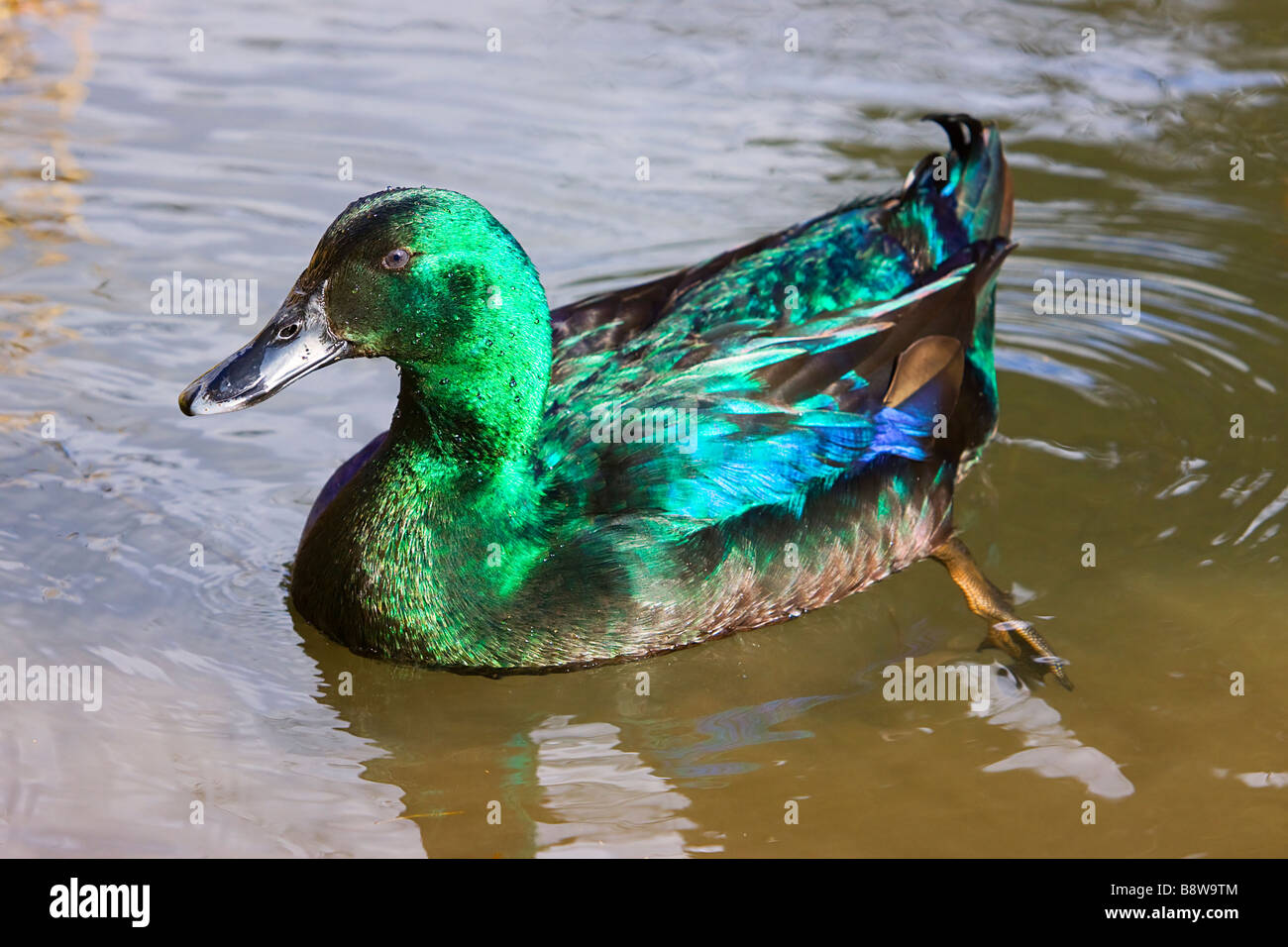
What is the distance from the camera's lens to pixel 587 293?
848 cm

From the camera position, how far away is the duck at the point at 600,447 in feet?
18.2

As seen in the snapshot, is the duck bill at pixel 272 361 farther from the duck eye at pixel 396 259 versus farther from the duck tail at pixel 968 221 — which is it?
the duck tail at pixel 968 221

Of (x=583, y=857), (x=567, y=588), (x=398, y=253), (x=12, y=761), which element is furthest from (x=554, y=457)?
(x=12, y=761)

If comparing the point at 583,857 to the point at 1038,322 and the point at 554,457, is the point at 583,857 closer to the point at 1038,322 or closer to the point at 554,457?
the point at 554,457

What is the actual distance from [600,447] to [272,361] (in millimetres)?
1155

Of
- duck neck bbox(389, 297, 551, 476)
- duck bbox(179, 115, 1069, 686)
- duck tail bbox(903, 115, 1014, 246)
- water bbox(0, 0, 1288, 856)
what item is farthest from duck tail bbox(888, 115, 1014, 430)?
duck neck bbox(389, 297, 551, 476)

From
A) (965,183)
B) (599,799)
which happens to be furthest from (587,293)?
(599,799)

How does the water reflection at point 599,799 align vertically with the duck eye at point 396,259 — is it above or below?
below

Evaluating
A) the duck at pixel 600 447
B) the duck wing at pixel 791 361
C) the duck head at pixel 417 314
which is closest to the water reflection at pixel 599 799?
the duck at pixel 600 447

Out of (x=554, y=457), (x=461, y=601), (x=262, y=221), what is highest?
(x=262, y=221)

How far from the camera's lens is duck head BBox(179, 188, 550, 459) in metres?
5.47

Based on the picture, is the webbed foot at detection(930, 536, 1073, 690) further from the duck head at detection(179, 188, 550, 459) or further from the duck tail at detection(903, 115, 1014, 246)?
the duck head at detection(179, 188, 550, 459)

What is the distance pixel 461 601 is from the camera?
5.75 m

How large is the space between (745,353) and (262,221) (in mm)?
3746
